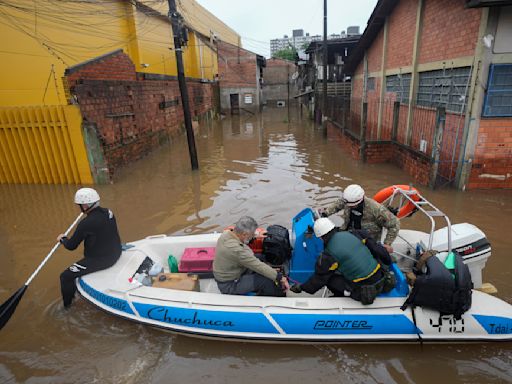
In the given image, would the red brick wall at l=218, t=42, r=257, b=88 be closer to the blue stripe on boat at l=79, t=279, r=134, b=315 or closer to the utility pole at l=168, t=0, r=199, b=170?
the utility pole at l=168, t=0, r=199, b=170

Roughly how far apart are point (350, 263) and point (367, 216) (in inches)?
48.1

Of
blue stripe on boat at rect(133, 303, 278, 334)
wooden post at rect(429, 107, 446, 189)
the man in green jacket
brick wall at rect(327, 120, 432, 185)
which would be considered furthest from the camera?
brick wall at rect(327, 120, 432, 185)

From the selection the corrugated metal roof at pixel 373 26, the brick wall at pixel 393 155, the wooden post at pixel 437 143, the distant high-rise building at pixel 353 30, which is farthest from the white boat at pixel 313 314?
the distant high-rise building at pixel 353 30

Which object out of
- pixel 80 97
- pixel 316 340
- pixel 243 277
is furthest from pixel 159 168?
pixel 316 340

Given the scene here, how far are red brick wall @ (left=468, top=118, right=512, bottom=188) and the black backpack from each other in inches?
209

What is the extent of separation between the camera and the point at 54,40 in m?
10.7

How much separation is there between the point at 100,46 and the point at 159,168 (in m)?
5.75

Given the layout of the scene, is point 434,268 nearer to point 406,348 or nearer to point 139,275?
point 406,348

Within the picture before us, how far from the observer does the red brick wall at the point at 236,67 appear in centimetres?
3284

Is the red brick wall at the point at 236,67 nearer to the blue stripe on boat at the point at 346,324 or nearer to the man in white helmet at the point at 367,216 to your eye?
the man in white helmet at the point at 367,216

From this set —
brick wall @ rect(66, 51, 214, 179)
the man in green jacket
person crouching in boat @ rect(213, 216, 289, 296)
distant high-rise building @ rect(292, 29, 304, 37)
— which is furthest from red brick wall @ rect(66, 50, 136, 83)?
distant high-rise building @ rect(292, 29, 304, 37)

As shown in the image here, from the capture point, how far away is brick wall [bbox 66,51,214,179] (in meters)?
9.67

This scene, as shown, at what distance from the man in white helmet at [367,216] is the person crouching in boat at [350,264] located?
0.73 meters

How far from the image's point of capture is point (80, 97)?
9156 millimetres
